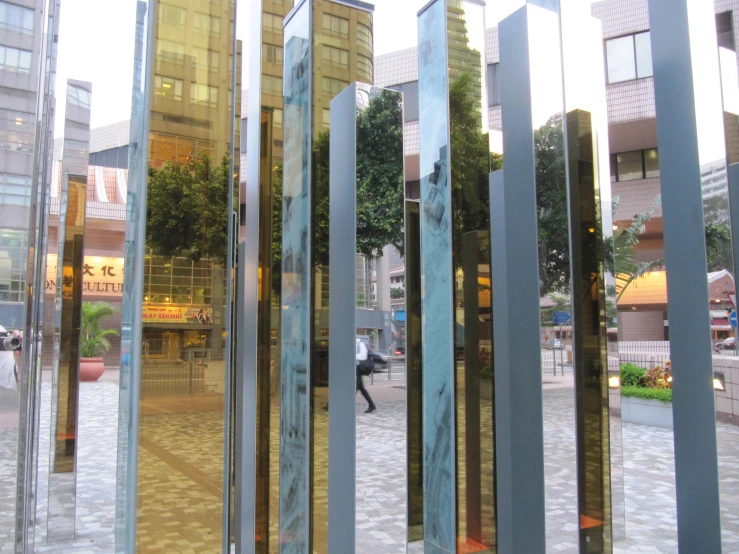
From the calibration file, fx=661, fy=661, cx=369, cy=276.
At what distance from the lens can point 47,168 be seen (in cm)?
287

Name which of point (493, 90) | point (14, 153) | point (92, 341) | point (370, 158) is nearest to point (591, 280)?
point (14, 153)

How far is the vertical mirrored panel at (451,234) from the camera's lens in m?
2.38

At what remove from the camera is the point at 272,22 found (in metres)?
Answer: 2.97

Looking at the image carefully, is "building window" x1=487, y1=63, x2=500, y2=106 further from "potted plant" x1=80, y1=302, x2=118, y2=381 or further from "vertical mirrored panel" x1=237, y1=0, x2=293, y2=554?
"potted plant" x1=80, y1=302, x2=118, y2=381

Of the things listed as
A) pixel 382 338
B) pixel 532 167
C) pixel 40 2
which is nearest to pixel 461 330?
pixel 532 167

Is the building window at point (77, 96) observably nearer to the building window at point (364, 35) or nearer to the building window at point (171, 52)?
the building window at point (171, 52)

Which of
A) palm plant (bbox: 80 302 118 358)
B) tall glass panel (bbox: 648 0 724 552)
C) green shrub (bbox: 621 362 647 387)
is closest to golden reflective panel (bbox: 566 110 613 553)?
tall glass panel (bbox: 648 0 724 552)

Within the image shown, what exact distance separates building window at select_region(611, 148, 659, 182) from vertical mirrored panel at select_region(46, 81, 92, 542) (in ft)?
48.8

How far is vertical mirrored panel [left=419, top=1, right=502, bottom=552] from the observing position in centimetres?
238

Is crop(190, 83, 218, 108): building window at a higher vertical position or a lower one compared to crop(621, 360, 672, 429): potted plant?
higher

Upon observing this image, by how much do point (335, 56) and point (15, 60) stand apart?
1.39 m

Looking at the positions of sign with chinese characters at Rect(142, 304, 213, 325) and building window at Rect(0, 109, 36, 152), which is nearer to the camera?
sign with chinese characters at Rect(142, 304, 213, 325)

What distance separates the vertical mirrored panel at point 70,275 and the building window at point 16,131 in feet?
5.19

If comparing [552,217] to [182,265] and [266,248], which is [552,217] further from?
[182,265]
